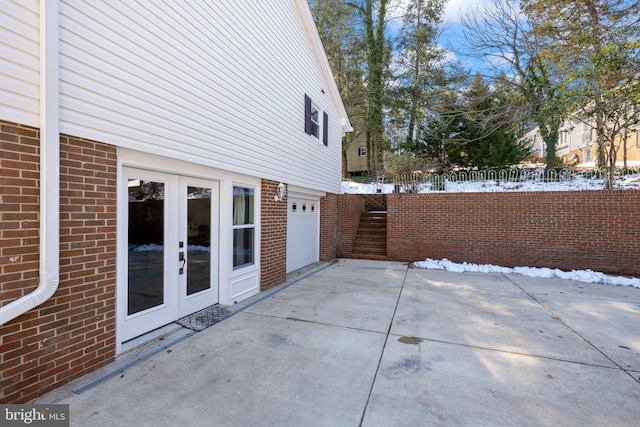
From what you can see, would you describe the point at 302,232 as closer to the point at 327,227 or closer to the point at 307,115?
the point at 327,227

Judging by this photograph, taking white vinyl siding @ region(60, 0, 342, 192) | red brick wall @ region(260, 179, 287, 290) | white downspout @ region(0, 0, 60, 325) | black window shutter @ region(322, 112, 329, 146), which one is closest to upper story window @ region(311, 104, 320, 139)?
black window shutter @ region(322, 112, 329, 146)

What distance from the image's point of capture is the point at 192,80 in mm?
3920

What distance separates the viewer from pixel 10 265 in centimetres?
226

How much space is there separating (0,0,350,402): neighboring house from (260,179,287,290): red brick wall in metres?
0.04

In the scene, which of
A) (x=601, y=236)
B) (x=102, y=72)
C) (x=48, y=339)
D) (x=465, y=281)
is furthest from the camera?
(x=601, y=236)

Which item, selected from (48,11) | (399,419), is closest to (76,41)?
(48,11)

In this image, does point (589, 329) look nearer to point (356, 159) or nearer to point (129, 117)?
point (129, 117)

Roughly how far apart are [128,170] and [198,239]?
55.6 inches

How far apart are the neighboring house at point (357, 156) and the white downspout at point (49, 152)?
20.3 meters

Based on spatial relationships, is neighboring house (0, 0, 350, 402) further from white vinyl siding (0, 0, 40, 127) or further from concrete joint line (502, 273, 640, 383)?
concrete joint line (502, 273, 640, 383)

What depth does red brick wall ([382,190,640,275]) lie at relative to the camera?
7363 mm

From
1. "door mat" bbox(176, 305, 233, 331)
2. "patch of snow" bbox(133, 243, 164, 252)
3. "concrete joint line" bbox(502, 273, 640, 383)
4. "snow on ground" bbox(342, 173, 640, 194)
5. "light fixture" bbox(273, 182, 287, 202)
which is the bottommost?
"concrete joint line" bbox(502, 273, 640, 383)

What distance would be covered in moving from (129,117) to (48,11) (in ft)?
3.21

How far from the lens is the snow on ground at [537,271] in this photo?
656 centimetres
